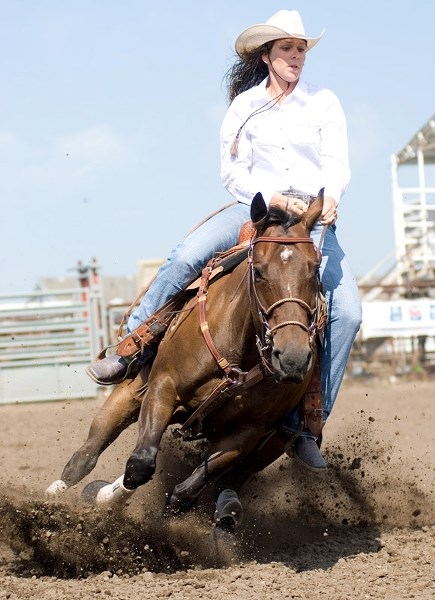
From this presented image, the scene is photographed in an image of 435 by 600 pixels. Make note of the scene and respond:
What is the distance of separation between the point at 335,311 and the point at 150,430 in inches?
43.2

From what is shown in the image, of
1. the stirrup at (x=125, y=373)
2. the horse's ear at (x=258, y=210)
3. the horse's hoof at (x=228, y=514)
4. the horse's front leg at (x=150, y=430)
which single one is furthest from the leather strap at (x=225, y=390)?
the horse's ear at (x=258, y=210)

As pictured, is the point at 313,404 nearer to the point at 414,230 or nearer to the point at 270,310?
the point at 270,310

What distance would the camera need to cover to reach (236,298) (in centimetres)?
453

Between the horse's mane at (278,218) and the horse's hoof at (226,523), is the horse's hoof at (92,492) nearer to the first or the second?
the horse's hoof at (226,523)

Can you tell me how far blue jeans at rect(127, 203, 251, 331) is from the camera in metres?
4.95

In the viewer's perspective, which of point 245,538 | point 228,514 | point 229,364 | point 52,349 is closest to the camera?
point 229,364

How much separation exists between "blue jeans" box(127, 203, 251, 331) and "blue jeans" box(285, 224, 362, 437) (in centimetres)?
42

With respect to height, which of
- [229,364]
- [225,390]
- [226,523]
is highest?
[229,364]

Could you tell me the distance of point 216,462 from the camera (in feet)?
15.3

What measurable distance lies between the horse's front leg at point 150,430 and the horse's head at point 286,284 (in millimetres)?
746

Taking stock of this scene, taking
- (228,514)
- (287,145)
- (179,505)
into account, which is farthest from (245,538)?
(287,145)

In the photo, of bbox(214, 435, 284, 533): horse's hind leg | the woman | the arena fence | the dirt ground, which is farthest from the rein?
the arena fence

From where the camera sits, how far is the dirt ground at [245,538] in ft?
14.0

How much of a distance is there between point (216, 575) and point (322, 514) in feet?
5.29
